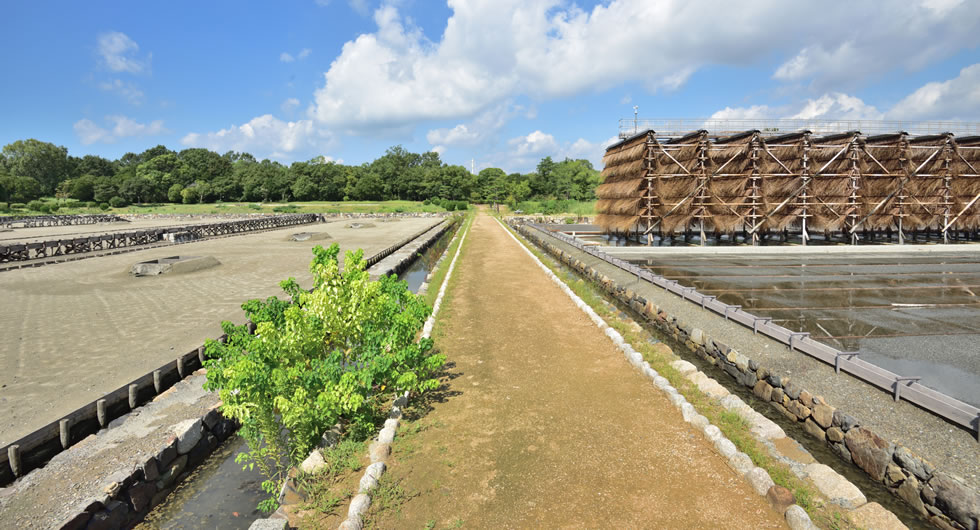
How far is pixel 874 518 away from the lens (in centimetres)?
436

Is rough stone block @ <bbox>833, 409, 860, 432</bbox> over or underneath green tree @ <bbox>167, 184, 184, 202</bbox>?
underneath

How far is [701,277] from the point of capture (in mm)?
17453

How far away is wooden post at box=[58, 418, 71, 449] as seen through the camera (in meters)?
5.89

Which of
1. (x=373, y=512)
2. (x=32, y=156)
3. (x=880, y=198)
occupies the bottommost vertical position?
(x=373, y=512)

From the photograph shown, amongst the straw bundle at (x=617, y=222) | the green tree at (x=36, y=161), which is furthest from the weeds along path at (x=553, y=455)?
the green tree at (x=36, y=161)

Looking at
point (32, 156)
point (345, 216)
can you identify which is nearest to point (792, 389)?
point (345, 216)

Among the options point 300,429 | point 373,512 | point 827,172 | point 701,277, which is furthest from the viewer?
point 827,172

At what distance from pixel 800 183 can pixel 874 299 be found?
15.2 m

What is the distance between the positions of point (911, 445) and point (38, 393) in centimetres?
1236

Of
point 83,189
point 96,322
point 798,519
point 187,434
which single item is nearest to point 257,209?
point 83,189

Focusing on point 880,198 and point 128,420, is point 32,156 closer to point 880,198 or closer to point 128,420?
point 128,420

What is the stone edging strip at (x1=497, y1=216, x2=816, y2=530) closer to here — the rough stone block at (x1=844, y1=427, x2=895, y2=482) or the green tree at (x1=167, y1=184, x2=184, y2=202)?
the rough stone block at (x1=844, y1=427, x2=895, y2=482)

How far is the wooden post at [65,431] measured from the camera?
19.3 feet


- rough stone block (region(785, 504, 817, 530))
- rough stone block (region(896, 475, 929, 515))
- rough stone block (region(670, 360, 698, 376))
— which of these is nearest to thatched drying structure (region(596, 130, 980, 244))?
rough stone block (region(670, 360, 698, 376))
